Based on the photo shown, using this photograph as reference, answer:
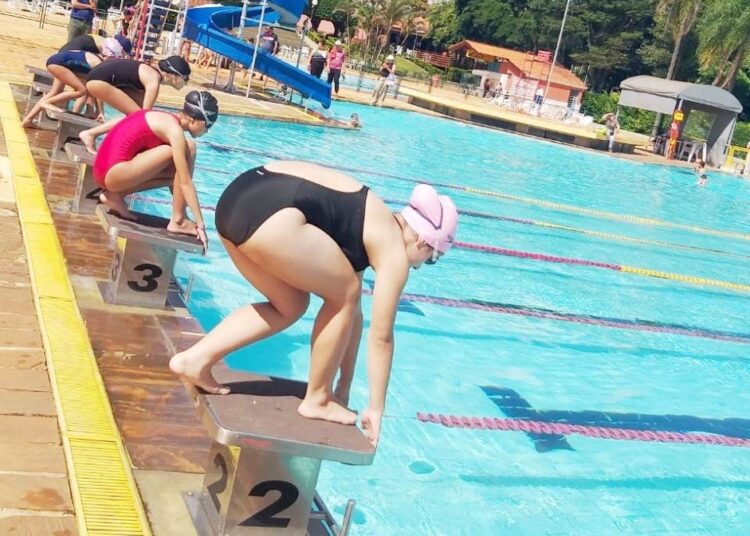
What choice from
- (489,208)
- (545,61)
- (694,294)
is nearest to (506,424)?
(694,294)

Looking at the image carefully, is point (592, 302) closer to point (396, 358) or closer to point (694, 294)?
point (694, 294)

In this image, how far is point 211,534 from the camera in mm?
2957

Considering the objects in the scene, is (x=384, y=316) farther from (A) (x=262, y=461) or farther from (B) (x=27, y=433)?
(B) (x=27, y=433)

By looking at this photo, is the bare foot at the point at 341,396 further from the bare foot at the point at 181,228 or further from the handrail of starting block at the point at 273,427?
the bare foot at the point at 181,228

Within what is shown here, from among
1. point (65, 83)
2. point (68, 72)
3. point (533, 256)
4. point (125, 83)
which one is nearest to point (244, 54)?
point (533, 256)

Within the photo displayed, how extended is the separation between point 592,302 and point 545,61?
4982cm

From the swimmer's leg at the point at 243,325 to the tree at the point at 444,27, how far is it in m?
70.2

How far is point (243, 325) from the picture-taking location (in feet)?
10.4

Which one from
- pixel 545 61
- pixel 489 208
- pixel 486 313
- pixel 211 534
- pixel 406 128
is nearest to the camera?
pixel 211 534

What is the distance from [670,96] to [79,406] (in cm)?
3209

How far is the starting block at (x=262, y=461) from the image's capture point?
2.81 meters

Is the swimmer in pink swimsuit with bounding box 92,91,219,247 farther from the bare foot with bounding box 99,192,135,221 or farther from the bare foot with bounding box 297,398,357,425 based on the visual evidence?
the bare foot with bounding box 297,398,357,425

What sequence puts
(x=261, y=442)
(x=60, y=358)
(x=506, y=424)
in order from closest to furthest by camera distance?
(x=261, y=442) < (x=60, y=358) < (x=506, y=424)

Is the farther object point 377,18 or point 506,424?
point 377,18
